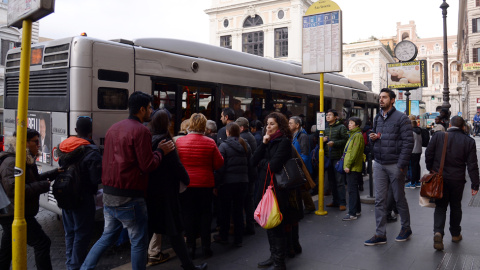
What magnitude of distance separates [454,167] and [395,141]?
828 millimetres

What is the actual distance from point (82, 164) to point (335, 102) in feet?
29.5

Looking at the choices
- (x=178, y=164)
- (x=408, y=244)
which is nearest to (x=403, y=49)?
(x=408, y=244)

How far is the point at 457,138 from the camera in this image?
5.20 m

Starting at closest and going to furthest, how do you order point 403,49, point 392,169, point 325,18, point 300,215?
point 300,215, point 392,169, point 325,18, point 403,49

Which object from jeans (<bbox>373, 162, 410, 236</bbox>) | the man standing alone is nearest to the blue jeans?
jeans (<bbox>373, 162, 410, 236</bbox>)

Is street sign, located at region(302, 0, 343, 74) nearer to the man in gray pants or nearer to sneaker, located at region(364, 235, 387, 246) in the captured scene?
the man in gray pants

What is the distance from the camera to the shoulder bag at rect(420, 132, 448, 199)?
5.07 metres

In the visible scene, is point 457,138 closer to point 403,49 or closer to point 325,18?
point 325,18

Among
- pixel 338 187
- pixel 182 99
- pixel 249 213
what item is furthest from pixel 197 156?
pixel 338 187

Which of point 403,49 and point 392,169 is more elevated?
point 403,49

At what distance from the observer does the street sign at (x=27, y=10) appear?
2.98 metres

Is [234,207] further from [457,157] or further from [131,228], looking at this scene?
[457,157]

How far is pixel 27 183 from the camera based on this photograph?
3688 millimetres

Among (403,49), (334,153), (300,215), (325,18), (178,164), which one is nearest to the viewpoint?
(178,164)
